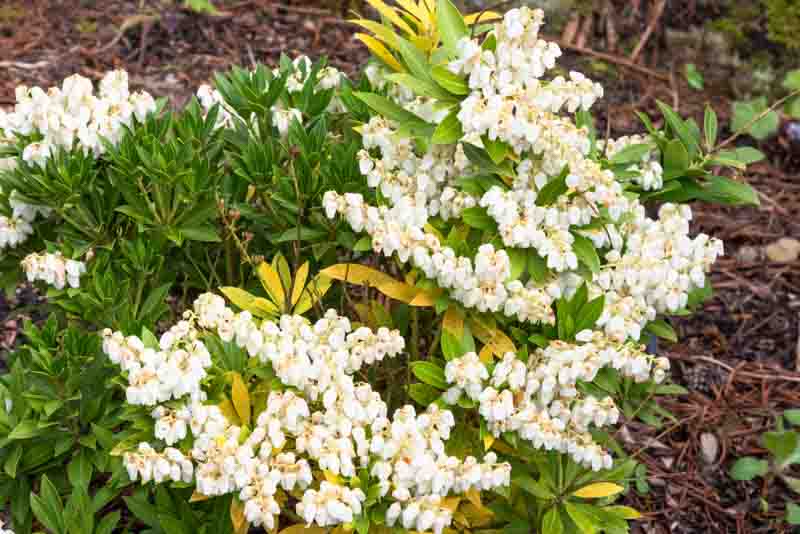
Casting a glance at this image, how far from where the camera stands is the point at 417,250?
2.33m

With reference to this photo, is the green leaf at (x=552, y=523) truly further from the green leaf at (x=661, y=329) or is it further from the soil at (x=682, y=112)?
the soil at (x=682, y=112)

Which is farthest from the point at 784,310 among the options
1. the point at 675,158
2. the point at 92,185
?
the point at 92,185

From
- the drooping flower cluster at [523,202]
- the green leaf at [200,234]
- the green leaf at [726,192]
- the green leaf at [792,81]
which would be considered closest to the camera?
the drooping flower cluster at [523,202]

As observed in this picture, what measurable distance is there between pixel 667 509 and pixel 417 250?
1.89 m

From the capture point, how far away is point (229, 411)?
2334 millimetres

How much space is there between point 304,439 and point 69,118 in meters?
1.11

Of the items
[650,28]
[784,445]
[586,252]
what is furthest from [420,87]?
[650,28]

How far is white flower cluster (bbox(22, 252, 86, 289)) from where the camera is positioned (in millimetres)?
2467

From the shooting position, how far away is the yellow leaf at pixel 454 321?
2.43 m

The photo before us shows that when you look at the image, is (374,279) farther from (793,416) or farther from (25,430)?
(793,416)

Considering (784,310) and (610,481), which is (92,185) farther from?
(784,310)

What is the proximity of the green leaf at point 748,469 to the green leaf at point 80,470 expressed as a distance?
2.40 meters

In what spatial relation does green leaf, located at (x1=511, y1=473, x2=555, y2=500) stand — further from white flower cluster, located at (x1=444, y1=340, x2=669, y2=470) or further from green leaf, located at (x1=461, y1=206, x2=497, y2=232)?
green leaf, located at (x1=461, y1=206, x2=497, y2=232)

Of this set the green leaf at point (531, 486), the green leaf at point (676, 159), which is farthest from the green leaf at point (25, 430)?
the green leaf at point (676, 159)
